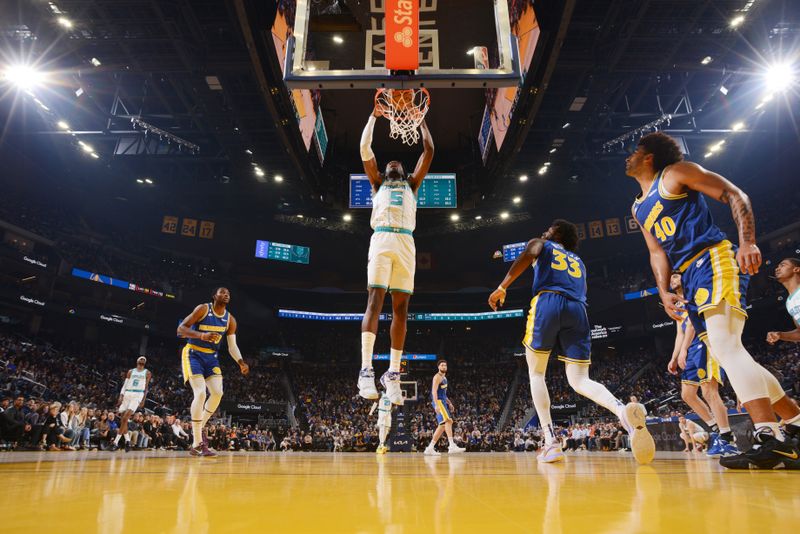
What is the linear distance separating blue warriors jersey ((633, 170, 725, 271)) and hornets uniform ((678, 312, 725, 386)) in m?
1.91

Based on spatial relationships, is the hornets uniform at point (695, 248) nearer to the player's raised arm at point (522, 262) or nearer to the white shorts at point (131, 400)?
the player's raised arm at point (522, 262)

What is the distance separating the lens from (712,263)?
2.90 m

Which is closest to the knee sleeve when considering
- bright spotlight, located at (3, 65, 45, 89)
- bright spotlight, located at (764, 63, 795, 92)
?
bright spotlight, located at (764, 63, 795, 92)

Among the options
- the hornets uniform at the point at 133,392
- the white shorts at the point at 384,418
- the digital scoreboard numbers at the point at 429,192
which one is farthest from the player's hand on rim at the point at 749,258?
the digital scoreboard numbers at the point at 429,192

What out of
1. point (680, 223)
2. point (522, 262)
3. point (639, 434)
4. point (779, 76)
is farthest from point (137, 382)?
point (779, 76)

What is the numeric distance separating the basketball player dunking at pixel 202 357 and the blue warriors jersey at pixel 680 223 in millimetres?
4789

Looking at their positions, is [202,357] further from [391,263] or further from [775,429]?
[775,429]

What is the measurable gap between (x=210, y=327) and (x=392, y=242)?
3064mm

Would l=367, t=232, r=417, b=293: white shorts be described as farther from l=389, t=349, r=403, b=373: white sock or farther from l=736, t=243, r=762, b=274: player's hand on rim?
l=736, t=243, r=762, b=274: player's hand on rim

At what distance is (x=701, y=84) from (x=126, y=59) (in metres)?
16.6

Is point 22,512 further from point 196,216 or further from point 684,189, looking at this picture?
point 196,216

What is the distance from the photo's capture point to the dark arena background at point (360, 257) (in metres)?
2.07

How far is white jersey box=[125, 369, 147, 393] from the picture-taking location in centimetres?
936

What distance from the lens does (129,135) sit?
1673 cm
